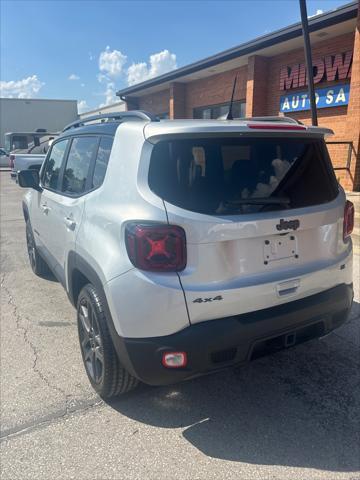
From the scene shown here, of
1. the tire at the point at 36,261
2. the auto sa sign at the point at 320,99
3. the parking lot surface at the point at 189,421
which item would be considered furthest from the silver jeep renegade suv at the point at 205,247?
the auto sa sign at the point at 320,99

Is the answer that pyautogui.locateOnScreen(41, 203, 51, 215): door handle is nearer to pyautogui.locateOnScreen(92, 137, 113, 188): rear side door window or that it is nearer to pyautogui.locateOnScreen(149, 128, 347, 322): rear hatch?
pyautogui.locateOnScreen(92, 137, 113, 188): rear side door window

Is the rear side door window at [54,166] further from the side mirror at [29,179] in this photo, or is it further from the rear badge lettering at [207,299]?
the rear badge lettering at [207,299]

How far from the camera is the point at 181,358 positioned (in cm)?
200

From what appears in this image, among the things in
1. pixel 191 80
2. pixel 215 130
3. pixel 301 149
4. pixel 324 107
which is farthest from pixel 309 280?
pixel 191 80

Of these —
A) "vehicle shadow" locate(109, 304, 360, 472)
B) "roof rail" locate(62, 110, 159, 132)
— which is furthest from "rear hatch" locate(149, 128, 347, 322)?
"vehicle shadow" locate(109, 304, 360, 472)

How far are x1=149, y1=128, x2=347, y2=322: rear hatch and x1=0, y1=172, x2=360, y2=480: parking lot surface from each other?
0.81 m

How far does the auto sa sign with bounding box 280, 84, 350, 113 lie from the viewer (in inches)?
400

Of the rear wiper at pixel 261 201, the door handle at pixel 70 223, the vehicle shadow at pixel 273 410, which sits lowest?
the vehicle shadow at pixel 273 410

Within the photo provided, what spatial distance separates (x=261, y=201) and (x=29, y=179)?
277 cm

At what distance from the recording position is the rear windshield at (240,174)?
205cm

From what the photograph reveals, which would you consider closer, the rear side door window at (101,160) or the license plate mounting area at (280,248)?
the license plate mounting area at (280,248)

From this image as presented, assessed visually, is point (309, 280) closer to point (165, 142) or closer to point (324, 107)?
point (165, 142)

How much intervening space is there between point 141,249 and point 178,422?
1.21 metres

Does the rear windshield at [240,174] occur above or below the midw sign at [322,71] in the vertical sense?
below
